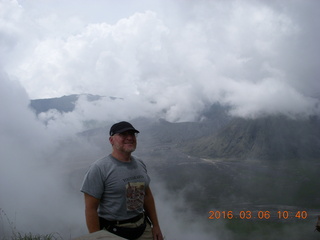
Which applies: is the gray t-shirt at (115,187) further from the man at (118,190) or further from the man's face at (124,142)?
the man's face at (124,142)

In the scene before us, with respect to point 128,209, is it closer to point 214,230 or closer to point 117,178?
point 117,178

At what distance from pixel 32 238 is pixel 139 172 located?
3910mm

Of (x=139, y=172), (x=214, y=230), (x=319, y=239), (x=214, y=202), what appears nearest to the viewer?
(x=139, y=172)

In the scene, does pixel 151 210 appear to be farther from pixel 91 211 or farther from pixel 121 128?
pixel 121 128

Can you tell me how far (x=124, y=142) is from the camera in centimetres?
528

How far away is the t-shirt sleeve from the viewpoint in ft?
16.3

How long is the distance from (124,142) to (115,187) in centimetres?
79

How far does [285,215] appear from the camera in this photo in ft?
473

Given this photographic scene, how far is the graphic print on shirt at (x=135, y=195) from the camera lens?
17.1ft

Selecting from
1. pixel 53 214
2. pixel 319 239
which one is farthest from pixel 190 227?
pixel 53 214
